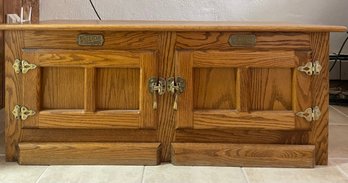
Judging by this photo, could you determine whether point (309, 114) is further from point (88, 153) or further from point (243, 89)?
point (88, 153)

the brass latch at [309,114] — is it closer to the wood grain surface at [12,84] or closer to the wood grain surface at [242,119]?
the wood grain surface at [242,119]

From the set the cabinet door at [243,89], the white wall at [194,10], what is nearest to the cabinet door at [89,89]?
the cabinet door at [243,89]

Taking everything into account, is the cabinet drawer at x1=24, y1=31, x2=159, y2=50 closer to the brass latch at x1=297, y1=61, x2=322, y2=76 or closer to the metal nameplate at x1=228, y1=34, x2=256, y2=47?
the metal nameplate at x1=228, y1=34, x2=256, y2=47

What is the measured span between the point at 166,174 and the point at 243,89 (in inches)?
12.7

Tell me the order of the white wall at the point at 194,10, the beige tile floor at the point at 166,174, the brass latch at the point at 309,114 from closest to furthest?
the beige tile floor at the point at 166,174
the brass latch at the point at 309,114
the white wall at the point at 194,10

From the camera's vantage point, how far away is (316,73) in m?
1.25

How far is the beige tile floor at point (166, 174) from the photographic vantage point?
1.15 meters

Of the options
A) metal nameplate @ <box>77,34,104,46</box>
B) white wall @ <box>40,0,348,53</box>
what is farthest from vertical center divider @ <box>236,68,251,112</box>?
white wall @ <box>40,0,348,53</box>

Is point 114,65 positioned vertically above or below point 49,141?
above

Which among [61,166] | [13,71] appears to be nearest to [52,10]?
[13,71]

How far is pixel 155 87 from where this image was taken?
1233mm

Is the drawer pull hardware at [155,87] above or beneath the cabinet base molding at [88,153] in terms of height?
above

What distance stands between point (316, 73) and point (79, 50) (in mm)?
679

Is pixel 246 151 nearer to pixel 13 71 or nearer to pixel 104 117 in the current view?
pixel 104 117
